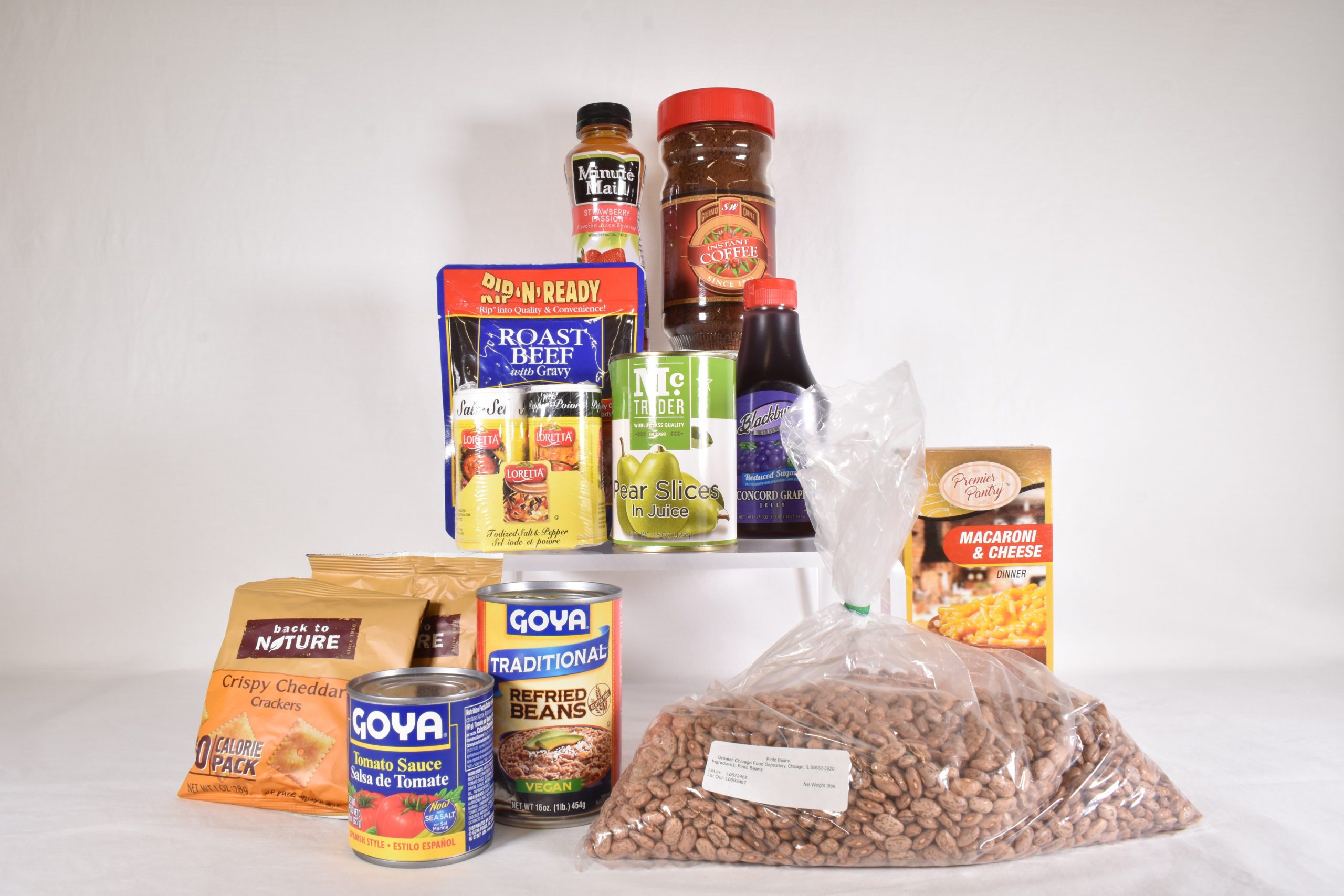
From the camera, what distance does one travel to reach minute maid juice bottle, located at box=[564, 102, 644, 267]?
124cm

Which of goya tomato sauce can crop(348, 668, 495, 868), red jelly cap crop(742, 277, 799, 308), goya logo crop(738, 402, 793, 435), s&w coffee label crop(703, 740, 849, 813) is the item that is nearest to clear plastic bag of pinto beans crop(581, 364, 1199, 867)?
s&w coffee label crop(703, 740, 849, 813)

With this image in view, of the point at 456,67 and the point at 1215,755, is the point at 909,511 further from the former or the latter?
the point at 456,67

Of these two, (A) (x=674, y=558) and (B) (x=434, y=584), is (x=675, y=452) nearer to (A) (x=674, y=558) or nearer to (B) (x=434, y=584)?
(A) (x=674, y=558)

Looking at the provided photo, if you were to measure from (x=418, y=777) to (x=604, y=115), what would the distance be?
0.86 metres

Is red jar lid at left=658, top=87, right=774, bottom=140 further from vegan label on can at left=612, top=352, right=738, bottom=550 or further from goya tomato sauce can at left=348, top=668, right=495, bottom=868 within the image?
goya tomato sauce can at left=348, top=668, right=495, bottom=868

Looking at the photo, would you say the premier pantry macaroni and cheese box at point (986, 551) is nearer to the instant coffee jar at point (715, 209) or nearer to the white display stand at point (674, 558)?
the white display stand at point (674, 558)

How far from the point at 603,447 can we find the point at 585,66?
0.63 m

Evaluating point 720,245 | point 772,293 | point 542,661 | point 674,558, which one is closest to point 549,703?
point 542,661

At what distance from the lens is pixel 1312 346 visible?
1.49m

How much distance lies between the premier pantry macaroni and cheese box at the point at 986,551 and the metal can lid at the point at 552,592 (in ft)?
1.54

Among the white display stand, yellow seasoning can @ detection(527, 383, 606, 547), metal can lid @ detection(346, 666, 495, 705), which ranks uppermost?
yellow seasoning can @ detection(527, 383, 606, 547)

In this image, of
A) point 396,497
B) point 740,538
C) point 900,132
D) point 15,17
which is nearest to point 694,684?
point 740,538

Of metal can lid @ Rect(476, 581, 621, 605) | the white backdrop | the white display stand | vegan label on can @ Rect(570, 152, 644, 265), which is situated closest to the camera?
metal can lid @ Rect(476, 581, 621, 605)

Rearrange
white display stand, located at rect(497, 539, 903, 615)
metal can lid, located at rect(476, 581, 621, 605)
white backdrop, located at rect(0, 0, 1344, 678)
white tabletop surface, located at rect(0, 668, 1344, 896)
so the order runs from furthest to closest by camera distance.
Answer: white backdrop, located at rect(0, 0, 1344, 678) < white display stand, located at rect(497, 539, 903, 615) < metal can lid, located at rect(476, 581, 621, 605) < white tabletop surface, located at rect(0, 668, 1344, 896)
